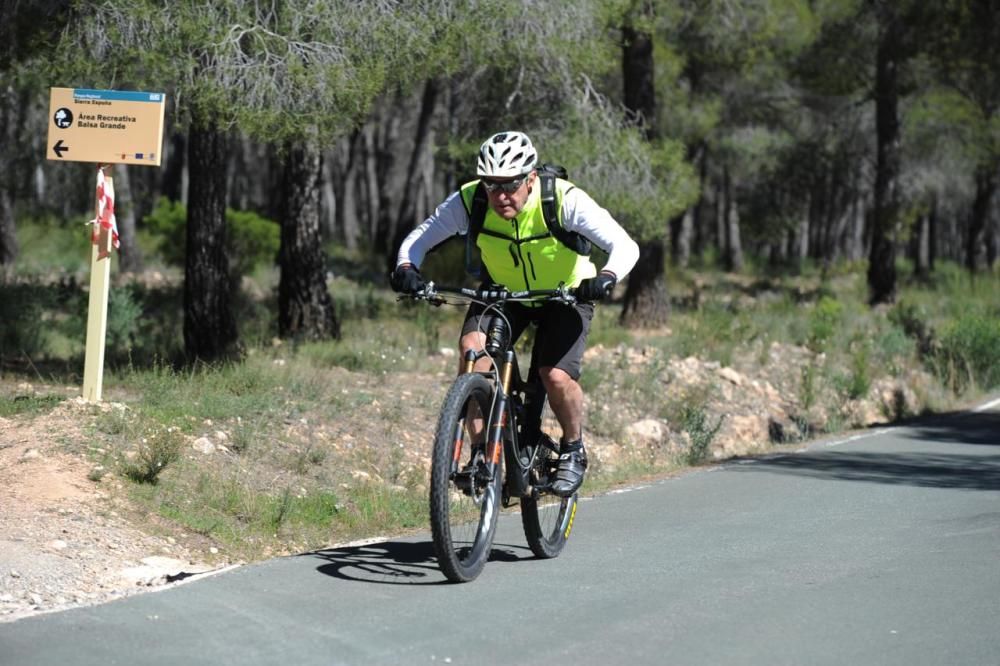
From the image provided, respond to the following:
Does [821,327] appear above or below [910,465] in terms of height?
above

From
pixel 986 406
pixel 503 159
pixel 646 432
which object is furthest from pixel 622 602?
pixel 986 406

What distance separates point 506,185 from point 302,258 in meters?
10.8

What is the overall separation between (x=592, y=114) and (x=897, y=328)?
7.26m

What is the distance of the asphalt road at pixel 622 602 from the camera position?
5.68 metres

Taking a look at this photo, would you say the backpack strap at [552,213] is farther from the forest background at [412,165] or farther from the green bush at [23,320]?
the green bush at [23,320]

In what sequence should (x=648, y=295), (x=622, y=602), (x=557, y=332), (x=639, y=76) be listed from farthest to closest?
(x=648, y=295)
(x=639, y=76)
(x=557, y=332)
(x=622, y=602)

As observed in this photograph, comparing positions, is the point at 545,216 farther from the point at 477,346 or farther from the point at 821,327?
the point at 821,327

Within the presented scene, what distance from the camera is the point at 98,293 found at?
1030 cm

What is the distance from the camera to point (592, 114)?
17359 mm

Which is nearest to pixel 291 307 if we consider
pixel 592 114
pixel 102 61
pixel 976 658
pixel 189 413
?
pixel 592 114

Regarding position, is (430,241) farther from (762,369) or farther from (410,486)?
(762,369)

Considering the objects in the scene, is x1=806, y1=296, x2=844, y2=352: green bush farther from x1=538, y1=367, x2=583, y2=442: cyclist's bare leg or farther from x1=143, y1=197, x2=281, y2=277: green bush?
x1=538, y1=367, x2=583, y2=442: cyclist's bare leg

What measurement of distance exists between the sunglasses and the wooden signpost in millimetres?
4002

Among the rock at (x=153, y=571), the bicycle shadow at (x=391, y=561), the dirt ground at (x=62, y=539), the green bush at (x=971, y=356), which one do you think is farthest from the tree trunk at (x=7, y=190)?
the bicycle shadow at (x=391, y=561)
